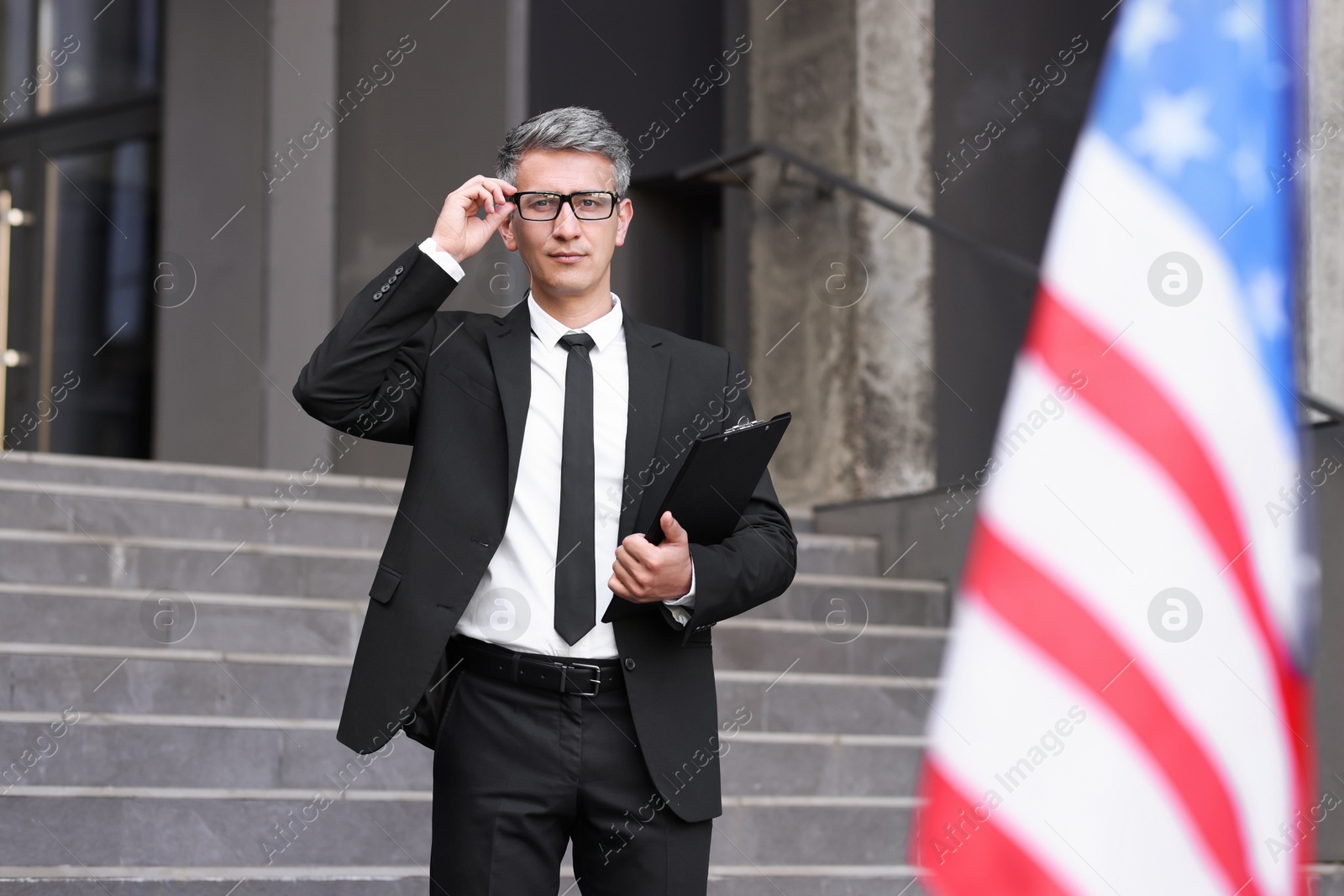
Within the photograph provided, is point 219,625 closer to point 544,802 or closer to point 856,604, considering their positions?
point 856,604

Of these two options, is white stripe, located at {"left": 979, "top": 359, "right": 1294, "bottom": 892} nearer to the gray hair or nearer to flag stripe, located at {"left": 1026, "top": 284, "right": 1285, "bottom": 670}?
flag stripe, located at {"left": 1026, "top": 284, "right": 1285, "bottom": 670}

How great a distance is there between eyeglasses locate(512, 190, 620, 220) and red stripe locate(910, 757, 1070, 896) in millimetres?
2806

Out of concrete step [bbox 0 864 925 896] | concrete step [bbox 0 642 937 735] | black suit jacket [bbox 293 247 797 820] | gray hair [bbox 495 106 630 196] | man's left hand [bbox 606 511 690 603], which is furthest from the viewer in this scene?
concrete step [bbox 0 642 937 735]

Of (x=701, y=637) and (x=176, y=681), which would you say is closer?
(x=701, y=637)

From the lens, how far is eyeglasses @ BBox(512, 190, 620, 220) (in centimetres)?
206

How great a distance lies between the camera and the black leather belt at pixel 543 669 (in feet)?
6.48

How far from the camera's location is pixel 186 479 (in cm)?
523

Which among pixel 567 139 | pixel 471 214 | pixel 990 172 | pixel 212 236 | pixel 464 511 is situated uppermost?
pixel 990 172

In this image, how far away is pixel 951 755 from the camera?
4.83 metres

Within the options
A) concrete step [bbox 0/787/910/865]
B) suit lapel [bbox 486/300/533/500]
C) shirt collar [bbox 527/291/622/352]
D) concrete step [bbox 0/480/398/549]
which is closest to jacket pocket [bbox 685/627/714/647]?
suit lapel [bbox 486/300/533/500]

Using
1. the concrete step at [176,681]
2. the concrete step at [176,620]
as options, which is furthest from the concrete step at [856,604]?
the concrete step at [176,620]

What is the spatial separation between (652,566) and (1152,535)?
332cm

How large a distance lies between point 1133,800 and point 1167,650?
1.52 ft

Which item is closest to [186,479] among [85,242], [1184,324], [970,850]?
[970,850]
